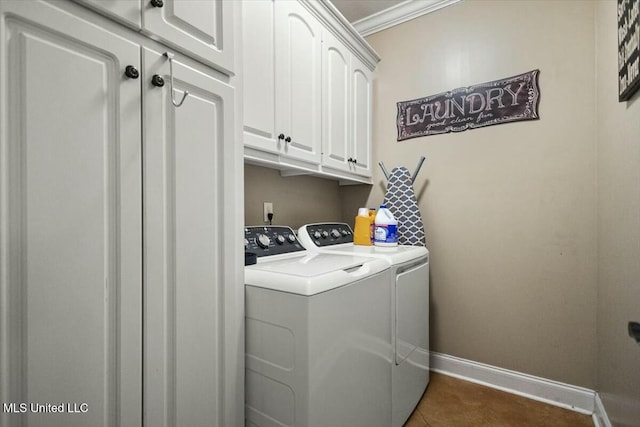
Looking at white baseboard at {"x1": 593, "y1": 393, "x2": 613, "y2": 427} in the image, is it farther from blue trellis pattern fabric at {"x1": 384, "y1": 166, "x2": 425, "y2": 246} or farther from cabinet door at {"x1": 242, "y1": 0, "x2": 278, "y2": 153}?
cabinet door at {"x1": 242, "y1": 0, "x2": 278, "y2": 153}

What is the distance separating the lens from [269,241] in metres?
1.50

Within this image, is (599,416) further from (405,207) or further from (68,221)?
(68,221)

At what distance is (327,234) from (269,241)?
55 centimetres

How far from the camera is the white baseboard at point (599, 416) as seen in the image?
147 centimetres

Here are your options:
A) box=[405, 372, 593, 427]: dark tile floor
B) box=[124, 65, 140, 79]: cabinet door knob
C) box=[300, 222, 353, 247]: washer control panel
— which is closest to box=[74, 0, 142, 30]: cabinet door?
box=[124, 65, 140, 79]: cabinet door knob

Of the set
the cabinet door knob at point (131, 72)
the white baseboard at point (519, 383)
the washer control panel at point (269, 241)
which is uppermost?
the cabinet door knob at point (131, 72)

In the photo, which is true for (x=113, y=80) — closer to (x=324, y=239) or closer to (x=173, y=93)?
(x=173, y=93)

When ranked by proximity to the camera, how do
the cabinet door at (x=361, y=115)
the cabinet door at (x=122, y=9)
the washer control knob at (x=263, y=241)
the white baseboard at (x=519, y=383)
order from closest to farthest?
the cabinet door at (x=122, y=9)
the washer control knob at (x=263, y=241)
the white baseboard at (x=519, y=383)
the cabinet door at (x=361, y=115)

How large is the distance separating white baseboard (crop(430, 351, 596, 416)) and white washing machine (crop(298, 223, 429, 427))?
338mm

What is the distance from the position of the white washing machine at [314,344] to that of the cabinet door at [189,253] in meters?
0.07

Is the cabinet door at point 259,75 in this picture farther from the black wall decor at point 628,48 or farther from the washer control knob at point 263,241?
the black wall decor at point 628,48

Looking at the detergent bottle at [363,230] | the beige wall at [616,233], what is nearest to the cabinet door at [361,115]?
the detergent bottle at [363,230]

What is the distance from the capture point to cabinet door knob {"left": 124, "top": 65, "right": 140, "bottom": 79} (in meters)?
0.75

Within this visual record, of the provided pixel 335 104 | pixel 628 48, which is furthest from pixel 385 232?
pixel 628 48
